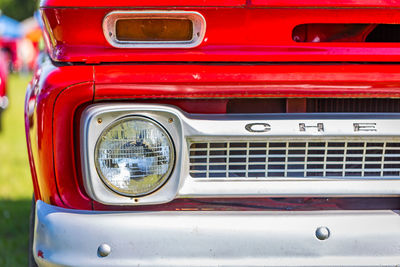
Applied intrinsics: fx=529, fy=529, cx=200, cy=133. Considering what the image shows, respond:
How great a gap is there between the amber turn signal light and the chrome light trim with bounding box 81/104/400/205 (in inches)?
8.1

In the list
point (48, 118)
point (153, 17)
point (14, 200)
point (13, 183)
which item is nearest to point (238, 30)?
point (153, 17)

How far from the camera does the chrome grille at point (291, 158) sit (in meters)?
1.63

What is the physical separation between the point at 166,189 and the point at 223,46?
0.47m

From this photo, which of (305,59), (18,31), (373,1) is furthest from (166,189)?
(18,31)

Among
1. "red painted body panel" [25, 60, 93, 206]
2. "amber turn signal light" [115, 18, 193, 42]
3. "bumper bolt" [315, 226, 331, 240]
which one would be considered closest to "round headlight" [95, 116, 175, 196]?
"red painted body panel" [25, 60, 93, 206]

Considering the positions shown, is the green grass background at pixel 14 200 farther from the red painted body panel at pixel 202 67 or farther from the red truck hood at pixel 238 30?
the red truck hood at pixel 238 30

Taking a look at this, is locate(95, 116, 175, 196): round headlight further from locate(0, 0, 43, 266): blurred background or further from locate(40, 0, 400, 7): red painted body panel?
locate(0, 0, 43, 266): blurred background

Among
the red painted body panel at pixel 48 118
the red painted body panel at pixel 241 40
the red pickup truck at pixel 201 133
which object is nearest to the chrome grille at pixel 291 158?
the red pickup truck at pixel 201 133

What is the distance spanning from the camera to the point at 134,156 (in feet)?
5.18

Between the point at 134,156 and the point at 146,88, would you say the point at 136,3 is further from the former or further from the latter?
the point at 134,156

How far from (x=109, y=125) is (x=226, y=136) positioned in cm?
35

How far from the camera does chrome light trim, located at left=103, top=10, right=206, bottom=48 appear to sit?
1.52 meters

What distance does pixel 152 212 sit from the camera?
1.57m

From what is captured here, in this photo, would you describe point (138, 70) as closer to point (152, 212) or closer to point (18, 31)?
point (152, 212)
